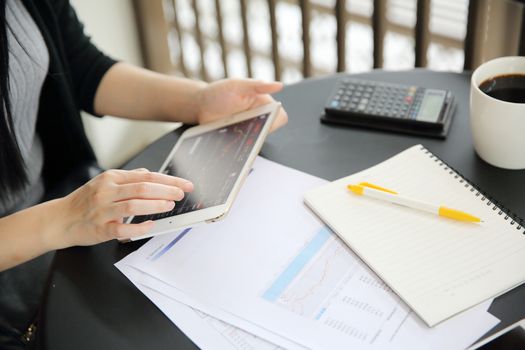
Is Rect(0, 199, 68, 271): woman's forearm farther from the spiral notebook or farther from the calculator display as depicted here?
the calculator display

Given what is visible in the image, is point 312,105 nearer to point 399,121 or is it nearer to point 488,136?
point 399,121

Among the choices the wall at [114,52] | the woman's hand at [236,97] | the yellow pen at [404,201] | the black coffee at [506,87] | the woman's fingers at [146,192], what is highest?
the black coffee at [506,87]

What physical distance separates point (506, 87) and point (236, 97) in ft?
1.26

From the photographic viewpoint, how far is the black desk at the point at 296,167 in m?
0.63

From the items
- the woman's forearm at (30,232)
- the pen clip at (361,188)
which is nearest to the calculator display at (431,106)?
the pen clip at (361,188)

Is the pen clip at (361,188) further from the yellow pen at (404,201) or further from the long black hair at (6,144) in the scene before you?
the long black hair at (6,144)

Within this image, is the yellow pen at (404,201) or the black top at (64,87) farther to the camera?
the black top at (64,87)

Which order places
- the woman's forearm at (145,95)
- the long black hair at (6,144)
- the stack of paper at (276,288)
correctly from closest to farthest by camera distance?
the stack of paper at (276,288), the long black hair at (6,144), the woman's forearm at (145,95)

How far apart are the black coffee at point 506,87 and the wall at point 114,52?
4.00 ft

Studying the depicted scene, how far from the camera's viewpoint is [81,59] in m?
1.06

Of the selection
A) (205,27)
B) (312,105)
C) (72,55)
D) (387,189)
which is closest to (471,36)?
(312,105)

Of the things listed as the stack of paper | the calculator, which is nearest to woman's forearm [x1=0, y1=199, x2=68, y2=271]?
the stack of paper

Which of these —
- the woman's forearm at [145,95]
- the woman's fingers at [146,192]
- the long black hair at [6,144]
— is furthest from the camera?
the woman's forearm at [145,95]

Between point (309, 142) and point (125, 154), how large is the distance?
1185mm
